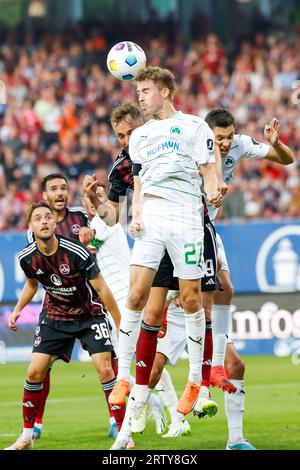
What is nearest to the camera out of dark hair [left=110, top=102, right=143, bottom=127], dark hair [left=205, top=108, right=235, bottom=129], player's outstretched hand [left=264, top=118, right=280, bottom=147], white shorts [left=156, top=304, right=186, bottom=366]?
player's outstretched hand [left=264, top=118, right=280, bottom=147]

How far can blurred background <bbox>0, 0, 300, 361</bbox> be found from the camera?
16984 mm

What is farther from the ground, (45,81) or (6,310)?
(45,81)

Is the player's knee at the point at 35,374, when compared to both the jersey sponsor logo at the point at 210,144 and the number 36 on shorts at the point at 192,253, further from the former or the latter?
the jersey sponsor logo at the point at 210,144

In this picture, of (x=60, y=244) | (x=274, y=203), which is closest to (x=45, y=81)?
(x=274, y=203)

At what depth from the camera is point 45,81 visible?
25500 mm

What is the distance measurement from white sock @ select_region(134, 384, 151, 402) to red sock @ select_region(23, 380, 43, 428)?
1.14 metres

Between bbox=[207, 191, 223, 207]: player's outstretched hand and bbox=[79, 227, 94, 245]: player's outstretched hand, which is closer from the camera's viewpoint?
bbox=[207, 191, 223, 207]: player's outstretched hand

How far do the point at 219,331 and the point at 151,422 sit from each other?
2.09 m

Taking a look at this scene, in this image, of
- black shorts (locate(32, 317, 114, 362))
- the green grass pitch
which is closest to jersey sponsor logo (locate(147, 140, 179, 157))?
black shorts (locate(32, 317, 114, 362))

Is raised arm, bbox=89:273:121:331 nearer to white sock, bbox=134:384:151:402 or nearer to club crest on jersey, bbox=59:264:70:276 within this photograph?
club crest on jersey, bbox=59:264:70:276

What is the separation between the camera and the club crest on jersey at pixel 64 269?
32.1 ft

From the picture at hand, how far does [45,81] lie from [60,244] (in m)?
16.1

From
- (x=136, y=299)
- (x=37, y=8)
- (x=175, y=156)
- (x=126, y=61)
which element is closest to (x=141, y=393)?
(x=136, y=299)

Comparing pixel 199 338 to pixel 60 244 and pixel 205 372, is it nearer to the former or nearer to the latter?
pixel 205 372
